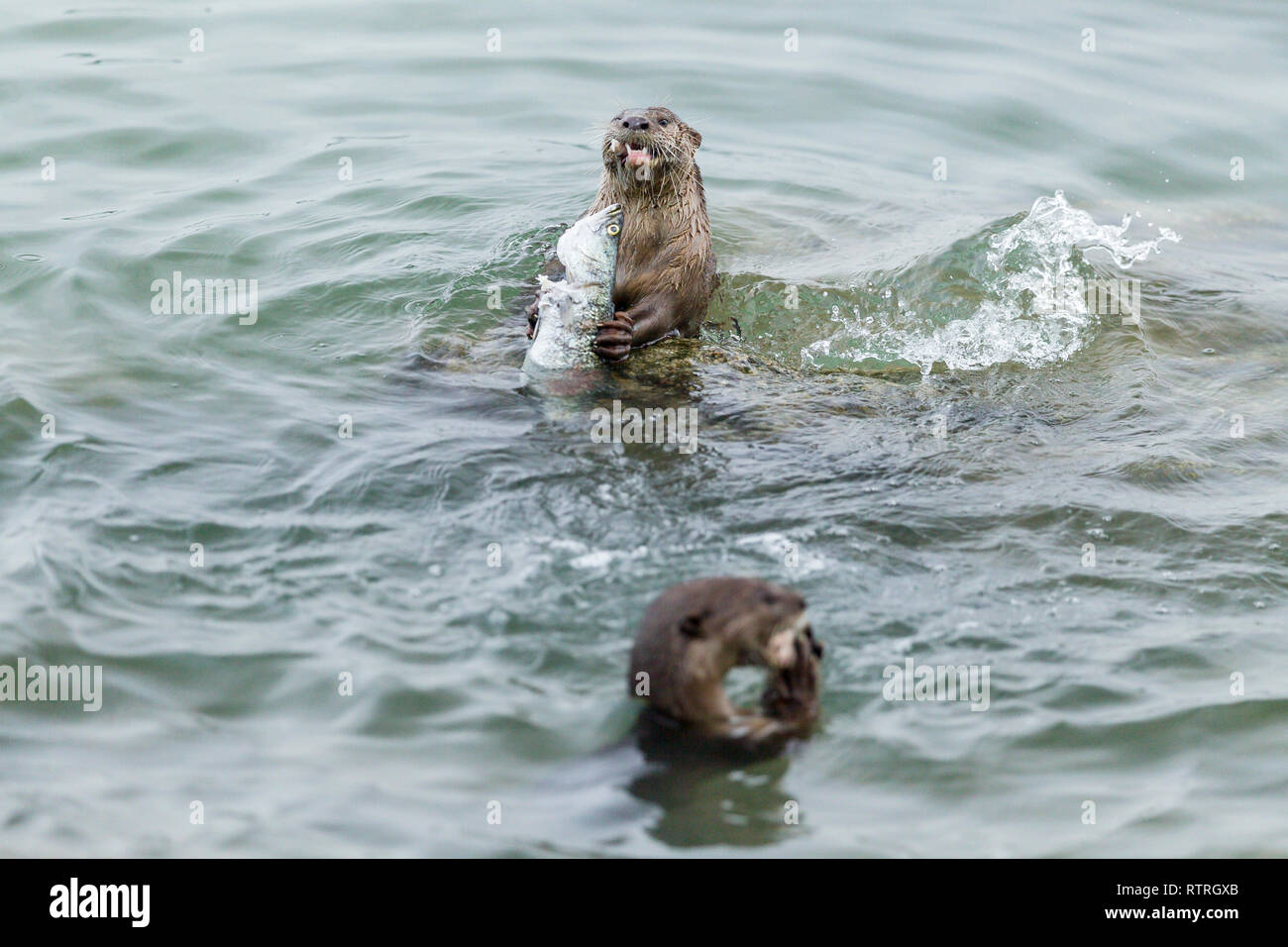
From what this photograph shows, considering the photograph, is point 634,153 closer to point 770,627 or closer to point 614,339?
point 614,339

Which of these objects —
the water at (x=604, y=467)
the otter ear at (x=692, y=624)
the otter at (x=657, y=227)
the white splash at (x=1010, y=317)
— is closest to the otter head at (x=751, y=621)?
the otter ear at (x=692, y=624)

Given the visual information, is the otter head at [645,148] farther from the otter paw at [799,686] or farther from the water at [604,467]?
the otter paw at [799,686]

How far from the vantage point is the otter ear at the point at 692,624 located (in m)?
3.77

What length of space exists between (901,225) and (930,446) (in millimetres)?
3375

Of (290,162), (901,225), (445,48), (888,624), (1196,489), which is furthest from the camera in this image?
(445,48)

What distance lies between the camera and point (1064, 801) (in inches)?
154

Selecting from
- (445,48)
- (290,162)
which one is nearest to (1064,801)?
(290,162)

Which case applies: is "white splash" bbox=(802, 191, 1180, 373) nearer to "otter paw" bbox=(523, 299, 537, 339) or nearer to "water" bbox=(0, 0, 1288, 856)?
"water" bbox=(0, 0, 1288, 856)

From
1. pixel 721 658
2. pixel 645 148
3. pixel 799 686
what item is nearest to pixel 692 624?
pixel 721 658

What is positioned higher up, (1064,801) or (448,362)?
(448,362)

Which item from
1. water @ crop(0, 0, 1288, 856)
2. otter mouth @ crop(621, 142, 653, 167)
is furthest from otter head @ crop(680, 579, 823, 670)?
otter mouth @ crop(621, 142, 653, 167)

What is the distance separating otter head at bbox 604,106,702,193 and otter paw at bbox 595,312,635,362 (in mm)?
864
